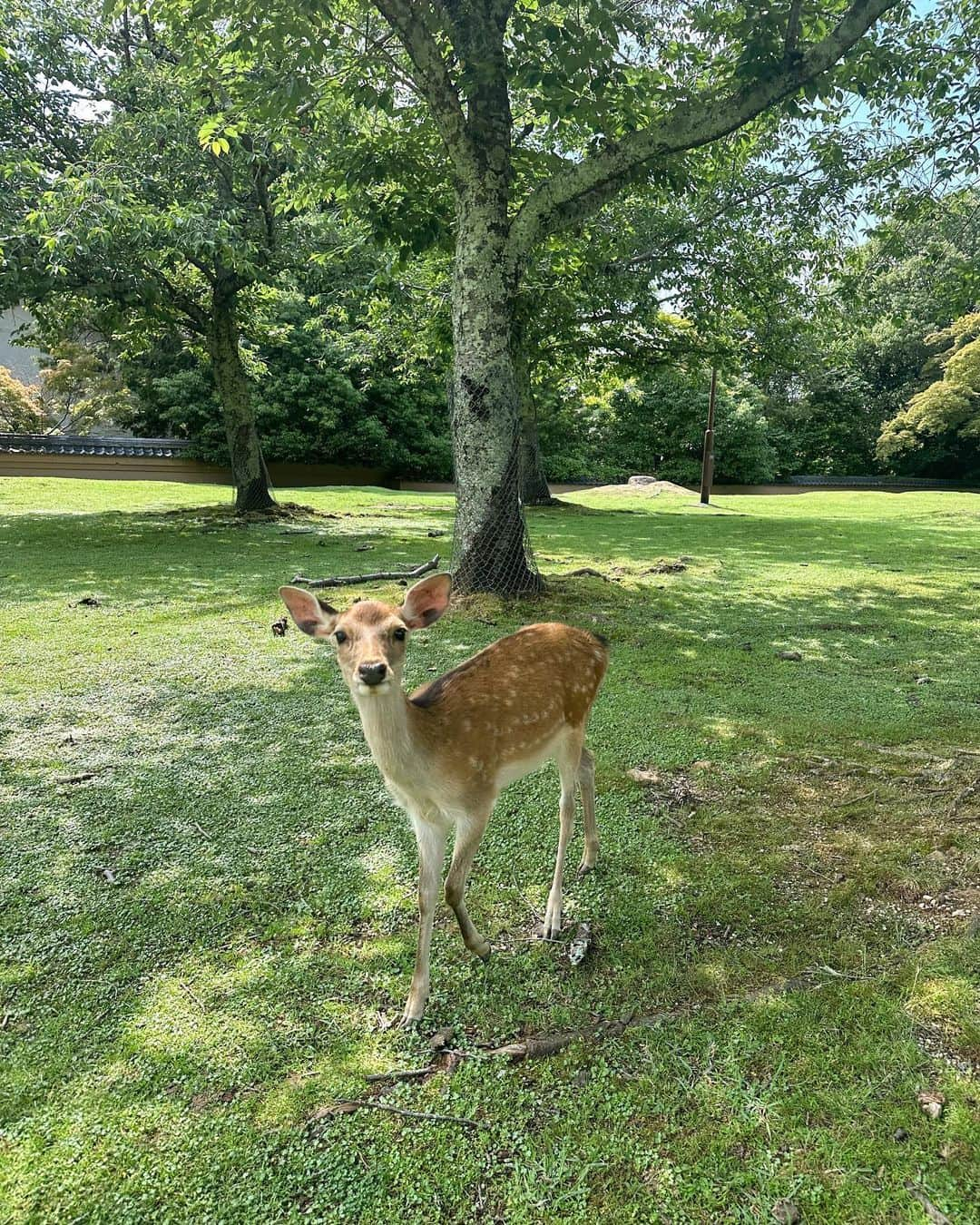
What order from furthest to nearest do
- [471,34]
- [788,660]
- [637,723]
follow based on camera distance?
[471,34], [788,660], [637,723]

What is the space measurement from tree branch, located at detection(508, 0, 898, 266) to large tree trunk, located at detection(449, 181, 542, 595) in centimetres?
28

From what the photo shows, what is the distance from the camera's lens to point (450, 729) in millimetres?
2578

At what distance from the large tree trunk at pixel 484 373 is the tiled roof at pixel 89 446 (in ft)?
73.2

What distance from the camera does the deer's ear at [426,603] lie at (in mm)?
2509

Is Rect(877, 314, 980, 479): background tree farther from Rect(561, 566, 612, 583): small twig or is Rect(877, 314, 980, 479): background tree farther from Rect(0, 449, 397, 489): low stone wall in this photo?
Rect(561, 566, 612, 583): small twig

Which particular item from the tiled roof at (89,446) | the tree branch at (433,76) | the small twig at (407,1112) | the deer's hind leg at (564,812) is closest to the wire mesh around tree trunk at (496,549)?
the tree branch at (433,76)

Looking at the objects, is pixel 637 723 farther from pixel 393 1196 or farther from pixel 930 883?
pixel 393 1196

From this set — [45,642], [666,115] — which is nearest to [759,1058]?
[45,642]

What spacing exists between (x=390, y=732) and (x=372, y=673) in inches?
10.4

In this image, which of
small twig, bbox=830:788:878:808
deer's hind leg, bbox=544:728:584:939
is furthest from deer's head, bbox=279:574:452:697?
small twig, bbox=830:788:878:808

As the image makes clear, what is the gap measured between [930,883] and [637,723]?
1896 mm

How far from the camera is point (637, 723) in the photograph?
455cm

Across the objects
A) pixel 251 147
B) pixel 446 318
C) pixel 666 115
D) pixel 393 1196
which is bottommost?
pixel 393 1196

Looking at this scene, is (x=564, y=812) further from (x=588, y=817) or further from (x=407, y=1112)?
(x=407, y=1112)
